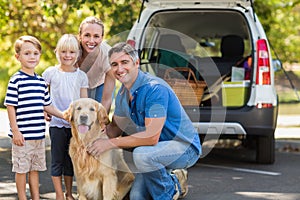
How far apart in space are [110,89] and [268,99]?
95.6 inches

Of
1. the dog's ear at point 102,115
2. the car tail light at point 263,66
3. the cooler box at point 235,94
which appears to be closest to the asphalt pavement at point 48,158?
the dog's ear at point 102,115

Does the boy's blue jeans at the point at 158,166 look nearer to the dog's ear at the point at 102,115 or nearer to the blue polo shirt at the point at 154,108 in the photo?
the blue polo shirt at the point at 154,108

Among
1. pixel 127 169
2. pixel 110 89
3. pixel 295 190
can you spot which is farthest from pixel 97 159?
pixel 295 190

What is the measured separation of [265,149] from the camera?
8094 mm

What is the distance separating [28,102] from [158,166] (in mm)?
1224

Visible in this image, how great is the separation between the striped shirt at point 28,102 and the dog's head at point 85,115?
240 mm

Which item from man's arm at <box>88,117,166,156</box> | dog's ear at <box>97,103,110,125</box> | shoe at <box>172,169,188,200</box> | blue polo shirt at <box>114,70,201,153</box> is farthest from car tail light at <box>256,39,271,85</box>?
dog's ear at <box>97,103,110,125</box>

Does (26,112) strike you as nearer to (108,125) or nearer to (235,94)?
(108,125)

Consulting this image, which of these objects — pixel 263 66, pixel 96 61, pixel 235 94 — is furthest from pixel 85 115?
pixel 263 66

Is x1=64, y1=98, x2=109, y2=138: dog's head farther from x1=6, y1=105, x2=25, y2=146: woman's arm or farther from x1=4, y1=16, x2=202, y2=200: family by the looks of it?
x1=6, y1=105, x2=25, y2=146: woman's arm

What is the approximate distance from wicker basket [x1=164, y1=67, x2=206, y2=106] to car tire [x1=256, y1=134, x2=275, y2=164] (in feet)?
3.21

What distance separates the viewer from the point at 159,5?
8.00 meters

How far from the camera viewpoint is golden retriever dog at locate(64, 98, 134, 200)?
5.35 m

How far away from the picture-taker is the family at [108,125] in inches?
210
